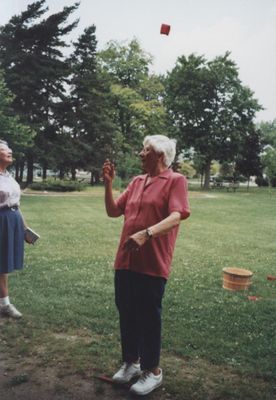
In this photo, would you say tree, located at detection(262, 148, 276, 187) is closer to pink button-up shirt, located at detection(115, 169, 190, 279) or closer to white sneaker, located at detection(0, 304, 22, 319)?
white sneaker, located at detection(0, 304, 22, 319)

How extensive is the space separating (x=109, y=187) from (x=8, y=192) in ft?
5.59

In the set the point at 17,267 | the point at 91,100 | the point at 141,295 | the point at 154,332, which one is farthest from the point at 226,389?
the point at 91,100

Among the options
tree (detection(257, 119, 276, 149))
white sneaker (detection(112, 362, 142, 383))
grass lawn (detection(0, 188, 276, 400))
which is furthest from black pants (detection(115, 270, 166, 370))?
tree (detection(257, 119, 276, 149))

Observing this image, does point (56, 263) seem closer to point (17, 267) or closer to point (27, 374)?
point (17, 267)

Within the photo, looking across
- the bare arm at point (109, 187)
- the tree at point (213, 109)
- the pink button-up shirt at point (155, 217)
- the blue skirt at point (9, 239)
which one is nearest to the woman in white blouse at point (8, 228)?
the blue skirt at point (9, 239)

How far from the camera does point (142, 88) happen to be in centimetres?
3875

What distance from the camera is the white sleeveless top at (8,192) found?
460cm

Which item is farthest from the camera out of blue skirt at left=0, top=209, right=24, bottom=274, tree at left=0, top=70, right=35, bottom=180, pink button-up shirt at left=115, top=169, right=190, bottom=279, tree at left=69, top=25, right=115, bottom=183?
tree at left=69, top=25, right=115, bottom=183

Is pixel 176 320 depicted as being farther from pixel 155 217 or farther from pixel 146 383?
pixel 155 217

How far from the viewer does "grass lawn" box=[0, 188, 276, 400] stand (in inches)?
142

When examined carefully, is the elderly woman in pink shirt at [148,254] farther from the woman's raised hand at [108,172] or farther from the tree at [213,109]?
the tree at [213,109]

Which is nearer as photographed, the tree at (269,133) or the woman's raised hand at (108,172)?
the woman's raised hand at (108,172)

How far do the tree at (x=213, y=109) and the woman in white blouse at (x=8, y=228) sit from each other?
33.5 metres

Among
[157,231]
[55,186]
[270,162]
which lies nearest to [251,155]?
[270,162]
